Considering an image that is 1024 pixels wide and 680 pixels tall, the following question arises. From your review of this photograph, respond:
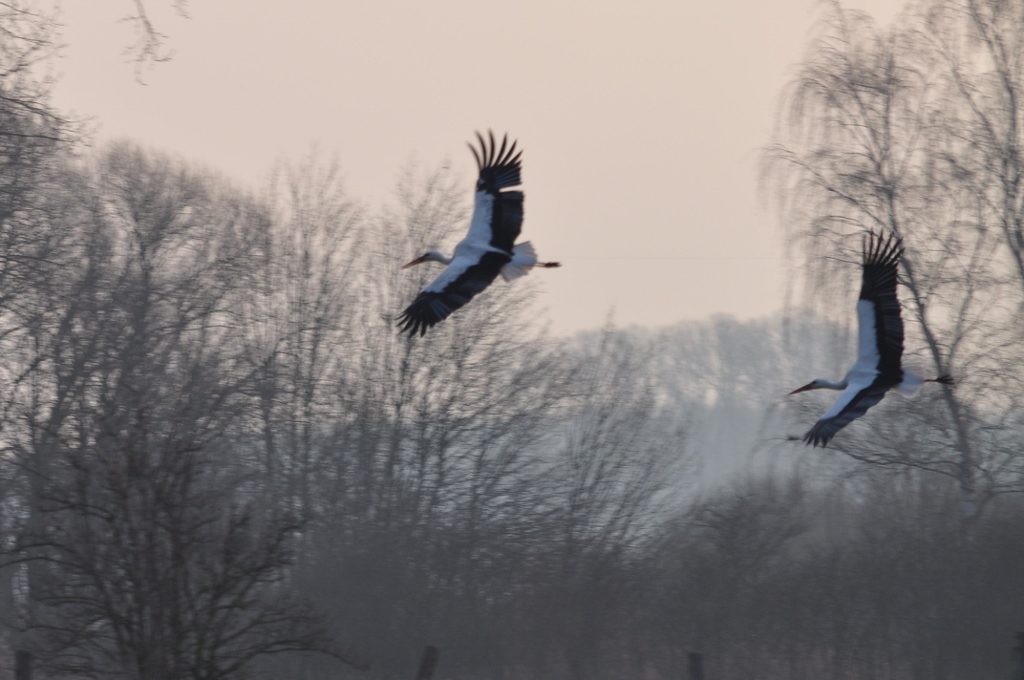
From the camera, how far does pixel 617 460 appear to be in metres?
19.4

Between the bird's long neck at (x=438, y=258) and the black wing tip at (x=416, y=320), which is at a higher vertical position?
the bird's long neck at (x=438, y=258)

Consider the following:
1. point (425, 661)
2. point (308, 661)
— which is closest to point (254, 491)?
point (308, 661)

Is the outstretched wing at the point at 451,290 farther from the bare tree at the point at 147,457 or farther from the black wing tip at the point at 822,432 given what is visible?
the black wing tip at the point at 822,432

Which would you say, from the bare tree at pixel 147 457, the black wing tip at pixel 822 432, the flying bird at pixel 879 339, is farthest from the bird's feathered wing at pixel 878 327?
the bare tree at pixel 147 457

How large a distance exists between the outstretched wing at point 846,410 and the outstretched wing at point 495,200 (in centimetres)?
261

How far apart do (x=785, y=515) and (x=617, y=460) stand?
3.11 metres

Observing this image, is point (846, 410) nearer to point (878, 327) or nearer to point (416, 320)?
point (878, 327)

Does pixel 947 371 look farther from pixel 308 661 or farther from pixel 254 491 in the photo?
pixel 254 491

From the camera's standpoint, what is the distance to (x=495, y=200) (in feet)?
29.9

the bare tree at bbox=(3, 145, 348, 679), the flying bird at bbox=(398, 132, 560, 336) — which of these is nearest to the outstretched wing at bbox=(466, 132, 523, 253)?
the flying bird at bbox=(398, 132, 560, 336)

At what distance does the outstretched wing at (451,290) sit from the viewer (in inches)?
346

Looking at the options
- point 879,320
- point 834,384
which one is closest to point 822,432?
point 834,384

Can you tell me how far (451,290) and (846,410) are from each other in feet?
10.1

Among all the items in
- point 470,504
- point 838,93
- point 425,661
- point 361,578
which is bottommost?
point 425,661
